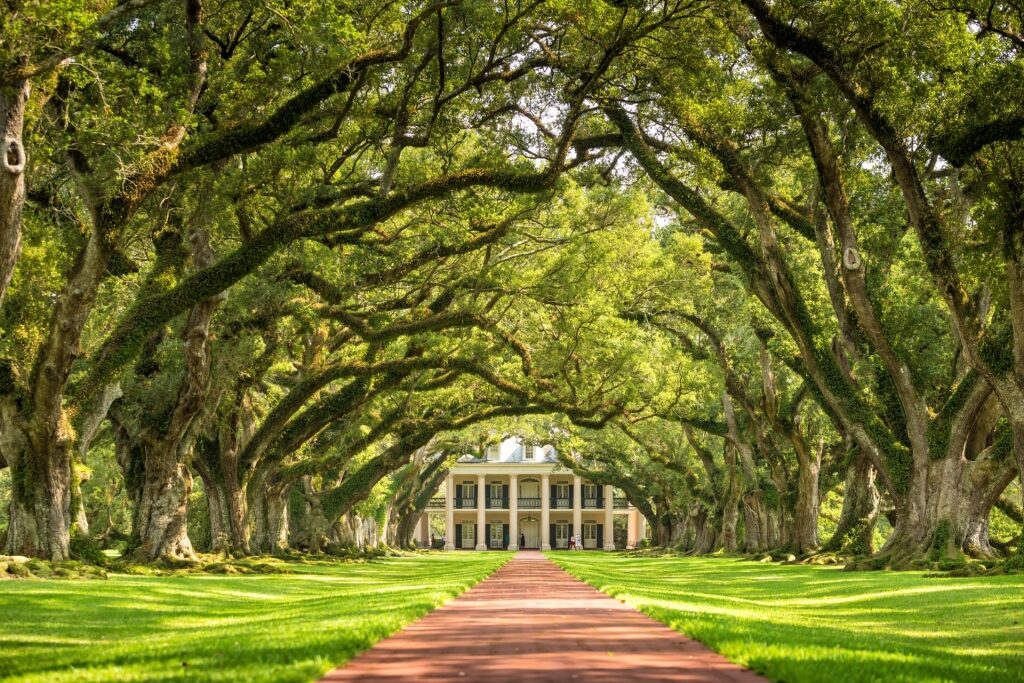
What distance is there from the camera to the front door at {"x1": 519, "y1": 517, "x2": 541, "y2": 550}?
10312 centimetres

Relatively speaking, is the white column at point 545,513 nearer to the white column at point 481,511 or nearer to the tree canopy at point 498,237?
the white column at point 481,511

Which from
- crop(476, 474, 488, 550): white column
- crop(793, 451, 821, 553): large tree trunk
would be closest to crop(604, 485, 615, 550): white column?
crop(476, 474, 488, 550): white column

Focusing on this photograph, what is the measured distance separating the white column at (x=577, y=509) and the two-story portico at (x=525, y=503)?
0.09 meters

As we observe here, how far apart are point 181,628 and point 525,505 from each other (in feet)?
300

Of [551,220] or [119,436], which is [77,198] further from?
[551,220]

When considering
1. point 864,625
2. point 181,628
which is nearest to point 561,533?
point 864,625

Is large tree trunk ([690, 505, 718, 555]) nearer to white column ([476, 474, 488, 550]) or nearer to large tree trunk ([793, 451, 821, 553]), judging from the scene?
large tree trunk ([793, 451, 821, 553])

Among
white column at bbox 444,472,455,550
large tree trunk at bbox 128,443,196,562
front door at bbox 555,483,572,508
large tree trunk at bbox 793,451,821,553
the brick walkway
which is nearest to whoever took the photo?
the brick walkway

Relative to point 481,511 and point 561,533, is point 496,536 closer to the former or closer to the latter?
point 481,511

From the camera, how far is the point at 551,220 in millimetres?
27203

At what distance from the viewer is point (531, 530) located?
10362 centimetres

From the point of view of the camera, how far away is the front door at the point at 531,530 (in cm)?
10312

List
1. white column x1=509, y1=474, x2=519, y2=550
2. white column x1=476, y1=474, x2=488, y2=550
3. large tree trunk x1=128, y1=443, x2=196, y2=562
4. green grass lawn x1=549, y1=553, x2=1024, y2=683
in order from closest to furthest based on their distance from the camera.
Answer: green grass lawn x1=549, y1=553, x2=1024, y2=683, large tree trunk x1=128, y1=443, x2=196, y2=562, white column x1=509, y1=474, x2=519, y2=550, white column x1=476, y1=474, x2=488, y2=550

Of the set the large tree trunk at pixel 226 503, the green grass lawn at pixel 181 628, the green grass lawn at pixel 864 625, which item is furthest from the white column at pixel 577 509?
the green grass lawn at pixel 181 628
